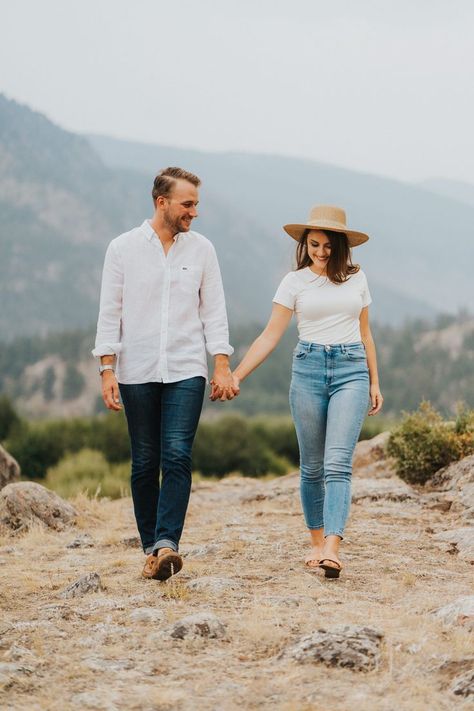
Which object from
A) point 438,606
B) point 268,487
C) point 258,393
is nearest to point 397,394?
point 258,393

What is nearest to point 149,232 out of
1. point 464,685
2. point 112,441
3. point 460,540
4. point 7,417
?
point 464,685

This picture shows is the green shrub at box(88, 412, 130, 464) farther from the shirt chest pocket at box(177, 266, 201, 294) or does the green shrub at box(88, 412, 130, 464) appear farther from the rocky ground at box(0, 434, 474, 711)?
the shirt chest pocket at box(177, 266, 201, 294)

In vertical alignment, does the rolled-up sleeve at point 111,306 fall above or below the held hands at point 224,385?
above

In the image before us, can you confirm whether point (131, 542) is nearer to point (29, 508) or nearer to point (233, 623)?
point (29, 508)

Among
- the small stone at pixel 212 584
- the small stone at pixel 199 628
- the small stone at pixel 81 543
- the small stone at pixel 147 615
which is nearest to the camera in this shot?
the small stone at pixel 199 628

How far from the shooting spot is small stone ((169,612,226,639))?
4.37m

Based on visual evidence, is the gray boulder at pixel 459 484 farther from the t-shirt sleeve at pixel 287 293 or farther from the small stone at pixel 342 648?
the small stone at pixel 342 648

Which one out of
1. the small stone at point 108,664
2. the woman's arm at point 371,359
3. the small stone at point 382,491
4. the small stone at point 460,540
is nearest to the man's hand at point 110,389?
the woman's arm at point 371,359

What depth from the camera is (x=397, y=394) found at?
109m

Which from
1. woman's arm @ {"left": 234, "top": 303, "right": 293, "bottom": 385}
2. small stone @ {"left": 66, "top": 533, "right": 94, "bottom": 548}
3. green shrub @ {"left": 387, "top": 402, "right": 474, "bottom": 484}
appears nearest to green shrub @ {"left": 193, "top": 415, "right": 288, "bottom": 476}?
green shrub @ {"left": 387, "top": 402, "right": 474, "bottom": 484}

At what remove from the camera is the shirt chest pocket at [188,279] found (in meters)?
5.67

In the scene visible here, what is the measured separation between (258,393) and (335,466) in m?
117

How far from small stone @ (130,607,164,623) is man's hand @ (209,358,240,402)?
4.56 feet

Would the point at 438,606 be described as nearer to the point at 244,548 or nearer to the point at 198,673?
the point at 198,673
